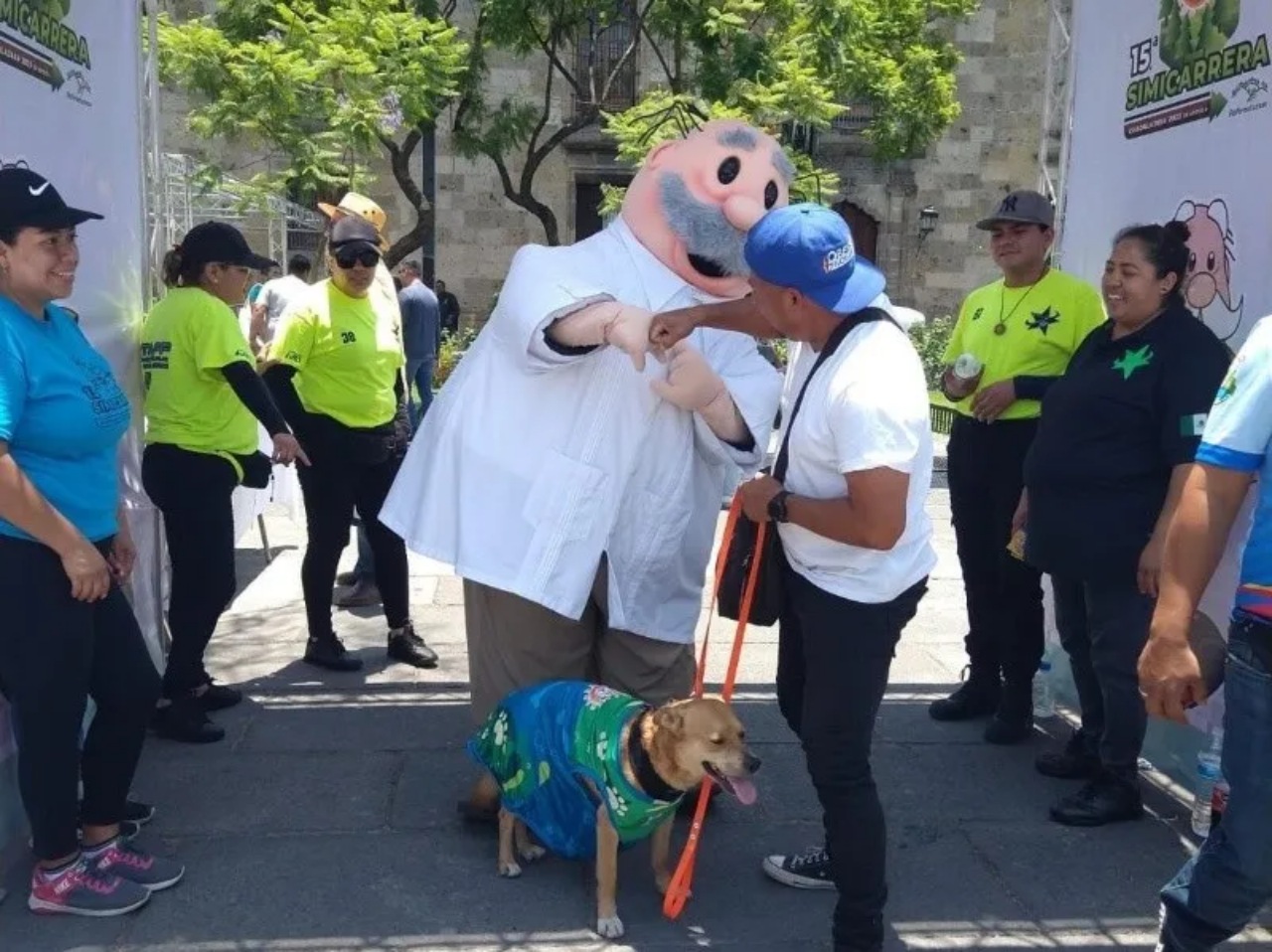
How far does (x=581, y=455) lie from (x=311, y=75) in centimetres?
967

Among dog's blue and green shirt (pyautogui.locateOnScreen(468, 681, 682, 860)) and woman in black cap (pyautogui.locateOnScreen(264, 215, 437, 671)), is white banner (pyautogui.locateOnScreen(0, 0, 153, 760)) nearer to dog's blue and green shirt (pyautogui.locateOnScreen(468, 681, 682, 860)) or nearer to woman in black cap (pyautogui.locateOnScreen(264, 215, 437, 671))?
woman in black cap (pyautogui.locateOnScreen(264, 215, 437, 671))

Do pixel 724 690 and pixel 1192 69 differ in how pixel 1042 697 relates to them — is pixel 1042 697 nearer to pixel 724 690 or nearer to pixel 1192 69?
pixel 724 690

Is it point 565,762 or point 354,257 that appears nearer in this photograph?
point 565,762

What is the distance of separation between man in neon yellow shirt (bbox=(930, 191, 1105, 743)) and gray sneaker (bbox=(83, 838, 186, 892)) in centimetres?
290

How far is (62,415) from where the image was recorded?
2.98m

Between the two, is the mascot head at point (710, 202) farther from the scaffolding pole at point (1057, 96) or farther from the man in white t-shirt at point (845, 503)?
the scaffolding pole at point (1057, 96)

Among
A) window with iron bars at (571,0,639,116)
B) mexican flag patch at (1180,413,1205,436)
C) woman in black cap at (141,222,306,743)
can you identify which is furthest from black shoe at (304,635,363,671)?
window with iron bars at (571,0,639,116)

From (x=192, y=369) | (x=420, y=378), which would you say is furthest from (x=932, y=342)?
(x=192, y=369)

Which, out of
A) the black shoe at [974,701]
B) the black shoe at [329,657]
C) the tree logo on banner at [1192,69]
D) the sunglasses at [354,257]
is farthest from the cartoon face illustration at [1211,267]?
the black shoe at [329,657]

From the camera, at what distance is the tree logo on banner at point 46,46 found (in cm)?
347

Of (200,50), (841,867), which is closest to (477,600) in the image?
(841,867)

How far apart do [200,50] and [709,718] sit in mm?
11227

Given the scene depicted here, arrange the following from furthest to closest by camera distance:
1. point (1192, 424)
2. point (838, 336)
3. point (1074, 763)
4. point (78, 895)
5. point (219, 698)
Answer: point (219, 698), point (1074, 763), point (1192, 424), point (78, 895), point (838, 336)

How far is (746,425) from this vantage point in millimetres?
3305
